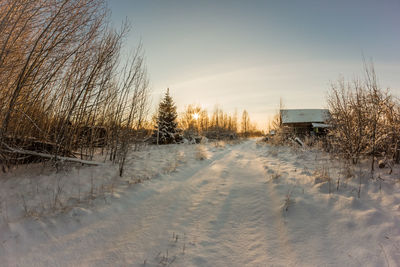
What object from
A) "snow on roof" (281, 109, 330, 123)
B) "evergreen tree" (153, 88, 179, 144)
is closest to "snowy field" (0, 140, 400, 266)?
"evergreen tree" (153, 88, 179, 144)

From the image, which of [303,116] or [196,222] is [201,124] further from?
[196,222]

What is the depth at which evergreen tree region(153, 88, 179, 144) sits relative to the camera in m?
14.5

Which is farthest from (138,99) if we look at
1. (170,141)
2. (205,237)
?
(170,141)

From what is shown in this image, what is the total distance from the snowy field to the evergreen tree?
10.4m

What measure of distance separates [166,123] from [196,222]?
12757 mm

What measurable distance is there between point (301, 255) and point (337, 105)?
6114 millimetres

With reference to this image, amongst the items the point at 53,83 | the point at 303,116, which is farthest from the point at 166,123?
the point at 303,116

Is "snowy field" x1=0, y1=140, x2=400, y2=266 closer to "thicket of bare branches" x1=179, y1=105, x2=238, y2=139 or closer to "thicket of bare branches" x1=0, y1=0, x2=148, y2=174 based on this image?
"thicket of bare branches" x1=0, y1=0, x2=148, y2=174

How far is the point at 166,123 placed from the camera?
14.8m

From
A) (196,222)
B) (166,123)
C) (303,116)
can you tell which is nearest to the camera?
(196,222)

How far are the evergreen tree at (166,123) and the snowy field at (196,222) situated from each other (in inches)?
410

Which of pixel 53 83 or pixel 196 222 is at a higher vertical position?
pixel 53 83

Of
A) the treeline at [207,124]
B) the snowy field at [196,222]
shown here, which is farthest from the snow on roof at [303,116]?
the snowy field at [196,222]

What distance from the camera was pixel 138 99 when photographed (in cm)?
526
